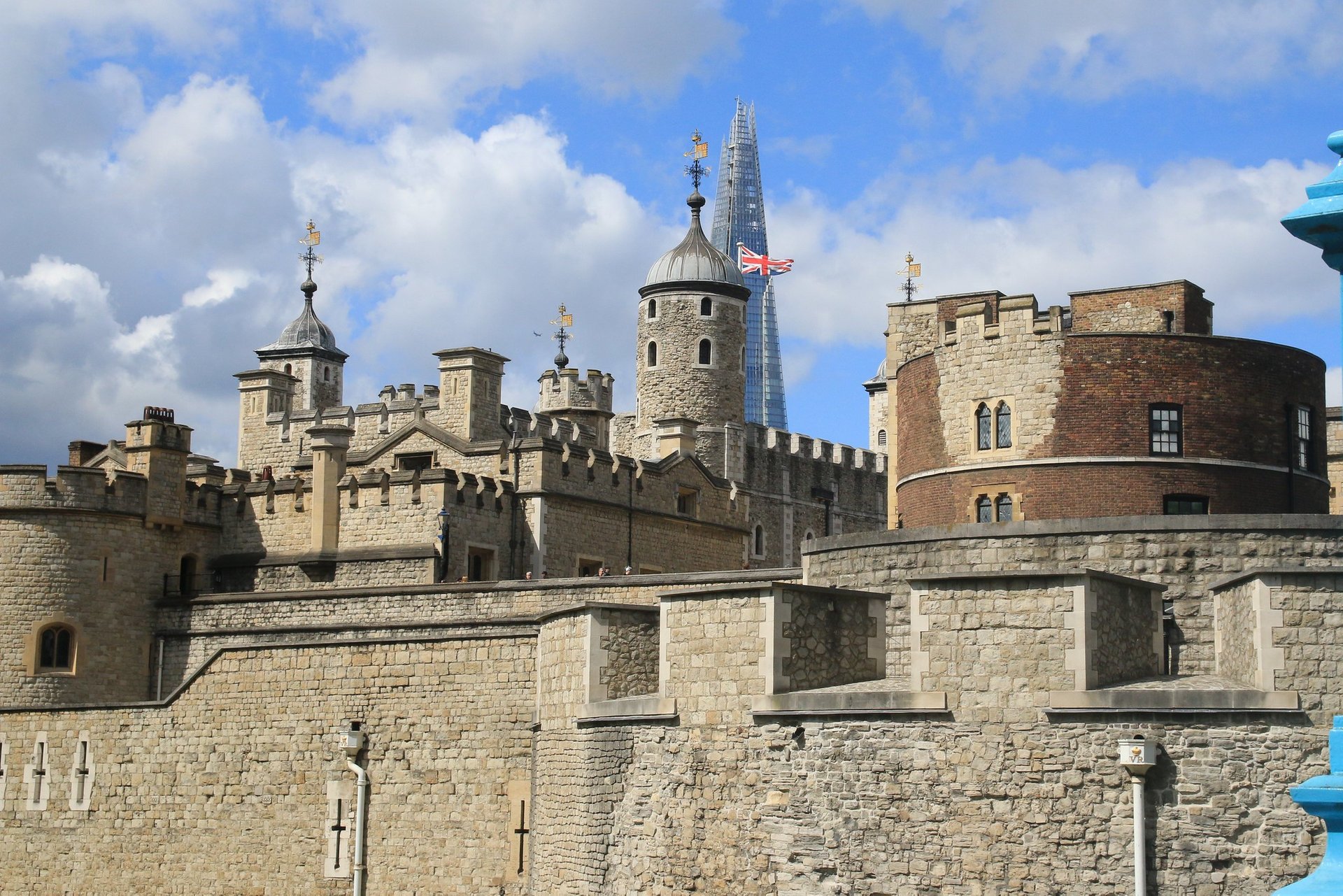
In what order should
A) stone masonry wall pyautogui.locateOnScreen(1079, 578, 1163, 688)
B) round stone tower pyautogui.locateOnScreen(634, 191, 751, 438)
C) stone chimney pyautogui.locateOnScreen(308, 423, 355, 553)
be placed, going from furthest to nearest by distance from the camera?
round stone tower pyautogui.locateOnScreen(634, 191, 751, 438) → stone chimney pyautogui.locateOnScreen(308, 423, 355, 553) → stone masonry wall pyautogui.locateOnScreen(1079, 578, 1163, 688)

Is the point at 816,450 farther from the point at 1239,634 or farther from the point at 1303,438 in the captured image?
the point at 1239,634

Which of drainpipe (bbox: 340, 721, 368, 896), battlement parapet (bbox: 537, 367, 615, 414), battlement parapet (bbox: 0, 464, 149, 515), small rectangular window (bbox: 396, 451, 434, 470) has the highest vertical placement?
battlement parapet (bbox: 537, 367, 615, 414)

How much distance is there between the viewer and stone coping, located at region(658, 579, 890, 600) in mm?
19672

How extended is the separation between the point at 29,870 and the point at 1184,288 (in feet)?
64.2

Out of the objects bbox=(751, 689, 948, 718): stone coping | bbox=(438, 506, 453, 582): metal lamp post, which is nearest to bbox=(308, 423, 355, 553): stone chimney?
bbox=(438, 506, 453, 582): metal lamp post

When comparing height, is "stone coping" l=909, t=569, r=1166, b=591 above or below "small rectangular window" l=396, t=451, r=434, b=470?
below

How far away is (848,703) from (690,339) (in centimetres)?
3266

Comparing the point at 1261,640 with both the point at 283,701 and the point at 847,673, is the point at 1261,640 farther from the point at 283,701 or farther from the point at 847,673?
the point at 283,701

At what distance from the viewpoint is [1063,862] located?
1767 centimetres

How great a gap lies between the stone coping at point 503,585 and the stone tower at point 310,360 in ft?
75.3

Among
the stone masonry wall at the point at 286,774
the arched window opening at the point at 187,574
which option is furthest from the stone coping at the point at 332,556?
the stone masonry wall at the point at 286,774

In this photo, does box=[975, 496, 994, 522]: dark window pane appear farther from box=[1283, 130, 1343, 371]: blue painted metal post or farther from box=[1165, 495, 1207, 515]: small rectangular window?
box=[1283, 130, 1343, 371]: blue painted metal post

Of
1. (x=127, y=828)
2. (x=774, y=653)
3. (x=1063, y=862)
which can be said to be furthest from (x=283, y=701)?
(x=1063, y=862)

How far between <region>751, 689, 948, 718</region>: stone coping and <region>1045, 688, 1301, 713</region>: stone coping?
1227mm
